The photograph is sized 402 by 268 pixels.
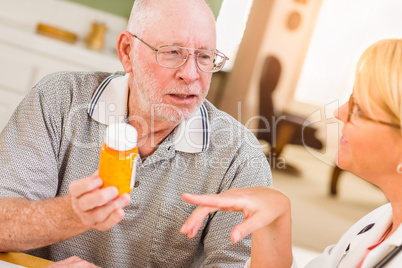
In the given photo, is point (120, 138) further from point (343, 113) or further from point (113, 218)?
point (343, 113)

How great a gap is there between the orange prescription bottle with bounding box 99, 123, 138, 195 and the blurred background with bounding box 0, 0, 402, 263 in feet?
8.19

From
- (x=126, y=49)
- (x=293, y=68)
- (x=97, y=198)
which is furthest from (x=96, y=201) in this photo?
(x=293, y=68)

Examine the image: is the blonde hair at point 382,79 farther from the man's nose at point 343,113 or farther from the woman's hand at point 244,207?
the woman's hand at point 244,207

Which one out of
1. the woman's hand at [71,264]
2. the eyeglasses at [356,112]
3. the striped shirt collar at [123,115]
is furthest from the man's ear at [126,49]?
the eyeglasses at [356,112]

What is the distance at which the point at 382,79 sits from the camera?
81cm

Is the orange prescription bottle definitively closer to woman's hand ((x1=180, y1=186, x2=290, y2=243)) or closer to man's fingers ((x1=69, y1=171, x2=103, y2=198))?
man's fingers ((x1=69, y1=171, x2=103, y2=198))

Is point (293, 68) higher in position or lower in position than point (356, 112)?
lower

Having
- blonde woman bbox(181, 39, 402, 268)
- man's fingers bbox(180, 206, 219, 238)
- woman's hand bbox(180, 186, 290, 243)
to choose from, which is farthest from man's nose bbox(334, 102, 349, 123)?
man's fingers bbox(180, 206, 219, 238)

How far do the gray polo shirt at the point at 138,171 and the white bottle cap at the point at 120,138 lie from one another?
52 cm

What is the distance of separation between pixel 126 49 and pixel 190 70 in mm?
286

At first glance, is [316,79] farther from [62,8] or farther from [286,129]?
[62,8]

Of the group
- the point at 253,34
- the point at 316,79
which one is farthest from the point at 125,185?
the point at 316,79

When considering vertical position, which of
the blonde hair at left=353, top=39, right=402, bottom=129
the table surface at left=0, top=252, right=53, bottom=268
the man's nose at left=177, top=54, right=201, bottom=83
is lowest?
the table surface at left=0, top=252, right=53, bottom=268

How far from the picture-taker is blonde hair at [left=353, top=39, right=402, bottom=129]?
80 cm
